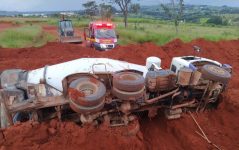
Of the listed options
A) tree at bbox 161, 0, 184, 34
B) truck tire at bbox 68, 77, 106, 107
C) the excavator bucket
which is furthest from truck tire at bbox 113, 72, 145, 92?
tree at bbox 161, 0, 184, 34

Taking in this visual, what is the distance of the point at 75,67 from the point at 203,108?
3.72 m

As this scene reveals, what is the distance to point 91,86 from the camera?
686 cm

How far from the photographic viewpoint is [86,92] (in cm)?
672

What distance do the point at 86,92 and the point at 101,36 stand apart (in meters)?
15.3

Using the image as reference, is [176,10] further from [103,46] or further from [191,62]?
[191,62]

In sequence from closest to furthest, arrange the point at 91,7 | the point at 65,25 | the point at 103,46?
the point at 103,46 < the point at 65,25 < the point at 91,7

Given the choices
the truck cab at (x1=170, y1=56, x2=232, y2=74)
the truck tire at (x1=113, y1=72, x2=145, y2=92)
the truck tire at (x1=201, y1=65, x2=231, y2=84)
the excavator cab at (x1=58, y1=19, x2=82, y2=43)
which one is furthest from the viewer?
the excavator cab at (x1=58, y1=19, x2=82, y2=43)

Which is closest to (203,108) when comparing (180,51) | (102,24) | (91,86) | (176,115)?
(176,115)

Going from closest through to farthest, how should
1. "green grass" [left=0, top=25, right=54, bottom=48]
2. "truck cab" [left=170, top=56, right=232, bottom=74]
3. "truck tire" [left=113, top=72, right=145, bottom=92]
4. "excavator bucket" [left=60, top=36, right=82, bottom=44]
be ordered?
1. "truck tire" [left=113, top=72, right=145, bottom=92]
2. "truck cab" [left=170, top=56, right=232, bottom=74]
3. "excavator bucket" [left=60, top=36, right=82, bottom=44]
4. "green grass" [left=0, top=25, right=54, bottom=48]

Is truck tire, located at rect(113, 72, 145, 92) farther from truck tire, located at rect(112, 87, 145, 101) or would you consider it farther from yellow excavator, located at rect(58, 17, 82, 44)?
yellow excavator, located at rect(58, 17, 82, 44)

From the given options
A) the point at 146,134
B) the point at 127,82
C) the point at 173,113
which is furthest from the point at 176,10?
the point at 127,82

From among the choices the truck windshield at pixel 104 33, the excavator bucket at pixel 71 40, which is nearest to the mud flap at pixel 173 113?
the truck windshield at pixel 104 33

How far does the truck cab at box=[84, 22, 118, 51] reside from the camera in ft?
70.5

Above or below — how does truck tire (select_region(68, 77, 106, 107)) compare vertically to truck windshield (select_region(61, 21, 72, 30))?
above
